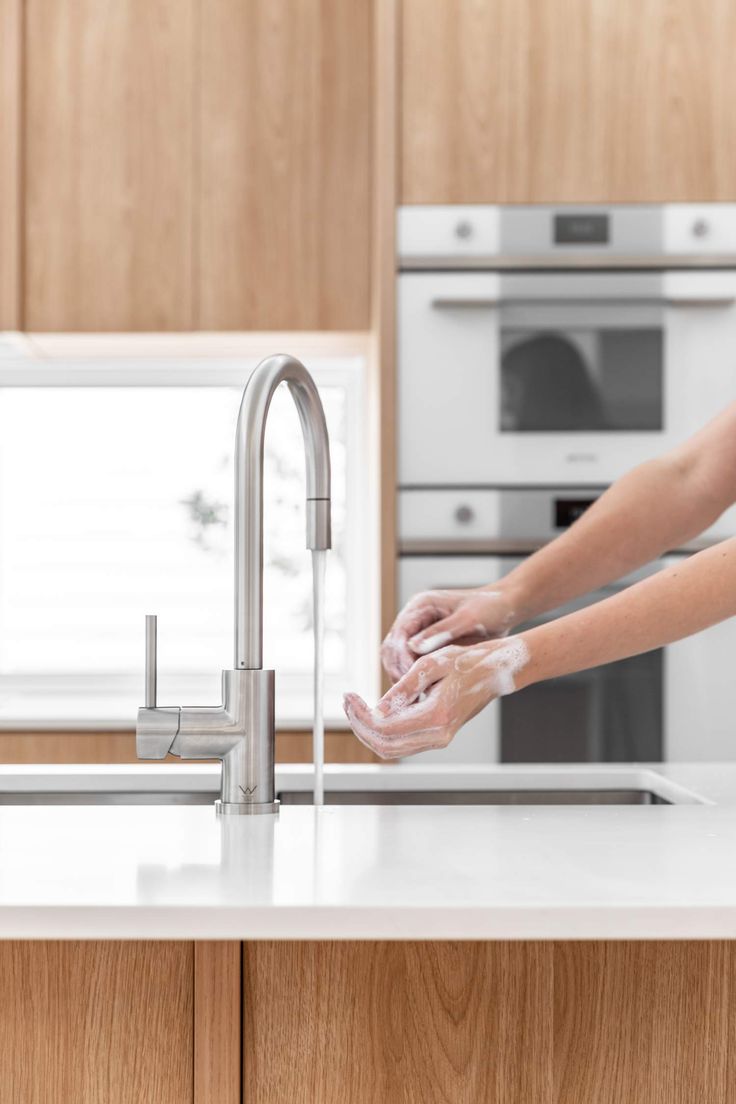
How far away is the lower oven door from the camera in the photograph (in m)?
2.24

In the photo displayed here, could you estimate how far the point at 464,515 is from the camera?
88.3 inches

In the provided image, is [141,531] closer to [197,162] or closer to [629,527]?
[197,162]

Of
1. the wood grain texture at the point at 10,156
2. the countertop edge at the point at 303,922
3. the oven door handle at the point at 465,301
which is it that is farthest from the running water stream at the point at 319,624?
the wood grain texture at the point at 10,156

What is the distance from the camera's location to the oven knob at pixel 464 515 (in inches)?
88.2

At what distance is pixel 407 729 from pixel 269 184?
1831mm

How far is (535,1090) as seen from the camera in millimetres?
746

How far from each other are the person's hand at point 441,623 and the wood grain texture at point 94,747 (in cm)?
110

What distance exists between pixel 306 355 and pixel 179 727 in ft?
6.37

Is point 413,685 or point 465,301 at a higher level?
point 465,301

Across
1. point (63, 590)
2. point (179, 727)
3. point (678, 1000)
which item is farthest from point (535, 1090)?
point (63, 590)

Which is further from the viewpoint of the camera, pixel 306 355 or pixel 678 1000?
pixel 306 355

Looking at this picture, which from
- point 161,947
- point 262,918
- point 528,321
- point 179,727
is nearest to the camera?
point 262,918

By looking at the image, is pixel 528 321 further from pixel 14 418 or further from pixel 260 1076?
pixel 260 1076

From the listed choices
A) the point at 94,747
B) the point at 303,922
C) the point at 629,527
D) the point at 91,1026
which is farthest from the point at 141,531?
the point at 303,922
